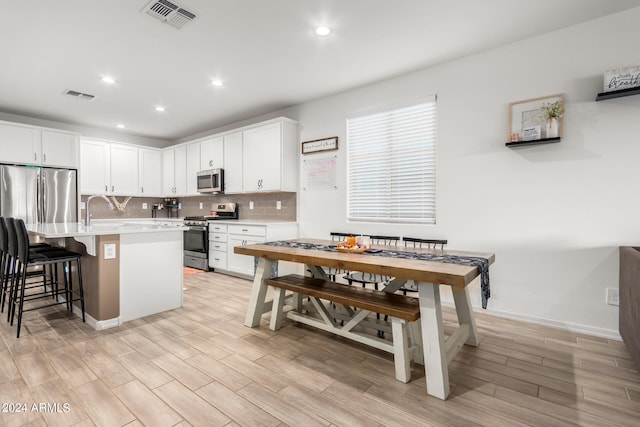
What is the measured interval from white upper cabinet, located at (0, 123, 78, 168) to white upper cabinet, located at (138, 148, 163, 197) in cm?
122

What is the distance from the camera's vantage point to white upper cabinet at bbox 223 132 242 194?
509 centimetres

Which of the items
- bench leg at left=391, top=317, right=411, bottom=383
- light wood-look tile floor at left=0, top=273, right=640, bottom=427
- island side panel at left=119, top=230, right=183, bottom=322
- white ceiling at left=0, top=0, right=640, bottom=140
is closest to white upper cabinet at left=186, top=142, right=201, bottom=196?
white ceiling at left=0, top=0, right=640, bottom=140

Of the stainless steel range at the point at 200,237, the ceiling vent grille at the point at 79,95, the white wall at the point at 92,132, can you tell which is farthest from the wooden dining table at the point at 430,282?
the white wall at the point at 92,132

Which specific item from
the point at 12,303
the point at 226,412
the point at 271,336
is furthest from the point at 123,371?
the point at 12,303

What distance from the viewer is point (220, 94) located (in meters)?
4.23

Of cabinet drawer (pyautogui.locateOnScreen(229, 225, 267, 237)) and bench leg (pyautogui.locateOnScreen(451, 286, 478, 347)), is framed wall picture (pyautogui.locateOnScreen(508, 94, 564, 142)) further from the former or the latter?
cabinet drawer (pyautogui.locateOnScreen(229, 225, 267, 237))

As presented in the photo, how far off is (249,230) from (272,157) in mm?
1123

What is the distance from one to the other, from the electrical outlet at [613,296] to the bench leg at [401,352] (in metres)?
1.94

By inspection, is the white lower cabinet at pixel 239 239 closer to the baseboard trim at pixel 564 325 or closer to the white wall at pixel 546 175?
the white wall at pixel 546 175

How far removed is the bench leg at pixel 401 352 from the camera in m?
1.93

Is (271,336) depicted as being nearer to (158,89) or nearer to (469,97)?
(469,97)

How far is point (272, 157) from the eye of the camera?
15.0 feet

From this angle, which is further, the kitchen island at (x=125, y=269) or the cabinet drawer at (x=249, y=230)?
the cabinet drawer at (x=249, y=230)

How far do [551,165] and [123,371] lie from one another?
3735 mm
